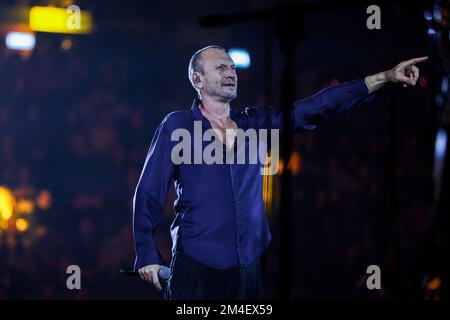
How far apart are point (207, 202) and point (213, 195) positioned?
1.3 inches

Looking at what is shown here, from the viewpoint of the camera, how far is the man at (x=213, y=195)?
2.01m

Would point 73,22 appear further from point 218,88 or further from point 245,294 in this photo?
point 245,294

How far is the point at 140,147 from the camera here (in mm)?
4098

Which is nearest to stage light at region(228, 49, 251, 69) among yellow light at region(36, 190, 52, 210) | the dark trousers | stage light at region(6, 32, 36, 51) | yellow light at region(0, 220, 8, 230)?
the dark trousers

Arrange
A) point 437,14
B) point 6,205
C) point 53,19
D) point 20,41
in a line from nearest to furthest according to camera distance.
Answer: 1. point 437,14
2. point 53,19
3. point 20,41
4. point 6,205

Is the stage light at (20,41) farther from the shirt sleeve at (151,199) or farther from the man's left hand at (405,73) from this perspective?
the man's left hand at (405,73)

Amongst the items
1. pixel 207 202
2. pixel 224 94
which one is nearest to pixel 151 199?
pixel 207 202

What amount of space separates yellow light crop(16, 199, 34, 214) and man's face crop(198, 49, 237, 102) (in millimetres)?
2205

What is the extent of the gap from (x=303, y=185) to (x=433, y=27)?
2062 millimetres

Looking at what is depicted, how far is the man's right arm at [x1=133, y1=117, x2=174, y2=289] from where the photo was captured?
78.7 inches

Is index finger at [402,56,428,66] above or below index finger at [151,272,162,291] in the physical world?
above

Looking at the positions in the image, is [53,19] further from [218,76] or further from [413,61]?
[413,61]

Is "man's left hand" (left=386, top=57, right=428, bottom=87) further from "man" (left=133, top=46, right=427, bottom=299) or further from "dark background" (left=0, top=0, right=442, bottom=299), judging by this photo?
"dark background" (left=0, top=0, right=442, bottom=299)

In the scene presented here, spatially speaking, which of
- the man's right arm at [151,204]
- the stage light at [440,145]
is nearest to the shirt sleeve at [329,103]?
the man's right arm at [151,204]
